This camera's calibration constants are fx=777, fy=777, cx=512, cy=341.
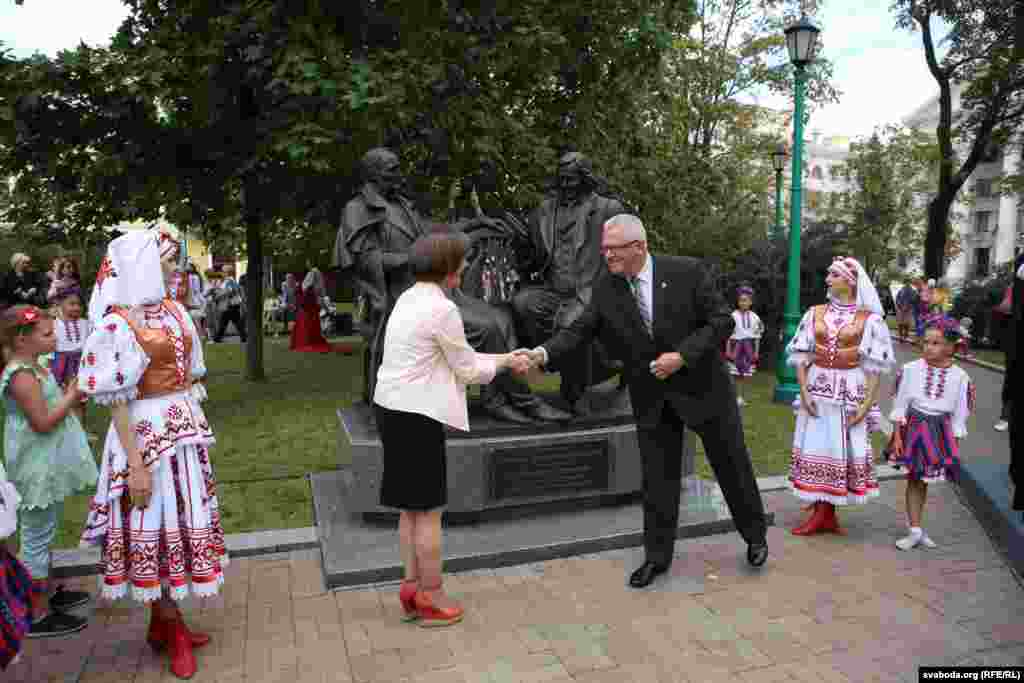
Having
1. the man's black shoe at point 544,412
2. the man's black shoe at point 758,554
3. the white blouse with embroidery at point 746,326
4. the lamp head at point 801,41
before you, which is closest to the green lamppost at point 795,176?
the lamp head at point 801,41

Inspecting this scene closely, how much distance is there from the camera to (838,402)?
5.25m

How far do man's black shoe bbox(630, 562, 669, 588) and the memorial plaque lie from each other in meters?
1.04

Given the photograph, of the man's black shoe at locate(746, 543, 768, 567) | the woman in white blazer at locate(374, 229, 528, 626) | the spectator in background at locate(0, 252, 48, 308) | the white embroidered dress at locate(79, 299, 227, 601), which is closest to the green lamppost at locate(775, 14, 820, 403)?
the man's black shoe at locate(746, 543, 768, 567)

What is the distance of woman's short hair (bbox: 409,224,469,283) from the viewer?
371 centimetres

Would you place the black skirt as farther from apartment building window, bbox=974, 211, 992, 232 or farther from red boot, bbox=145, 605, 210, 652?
apartment building window, bbox=974, 211, 992, 232

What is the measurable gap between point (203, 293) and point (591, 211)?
16089 millimetres

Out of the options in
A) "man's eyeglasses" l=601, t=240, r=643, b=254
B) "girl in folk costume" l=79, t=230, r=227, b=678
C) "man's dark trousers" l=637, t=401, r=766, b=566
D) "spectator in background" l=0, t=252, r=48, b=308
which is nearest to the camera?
"girl in folk costume" l=79, t=230, r=227, b=678

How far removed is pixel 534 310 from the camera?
20.2 feet

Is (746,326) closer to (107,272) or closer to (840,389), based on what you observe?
(840,389)

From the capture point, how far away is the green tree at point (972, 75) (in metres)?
19.0

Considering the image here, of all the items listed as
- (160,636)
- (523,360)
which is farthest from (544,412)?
(160,636)

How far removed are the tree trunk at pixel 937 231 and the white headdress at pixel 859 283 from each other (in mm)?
19353

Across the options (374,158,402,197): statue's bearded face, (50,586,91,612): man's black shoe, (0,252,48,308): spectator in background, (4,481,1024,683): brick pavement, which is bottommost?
(4,481,1024,683): brick pavement

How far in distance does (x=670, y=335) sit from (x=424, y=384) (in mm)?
1492
